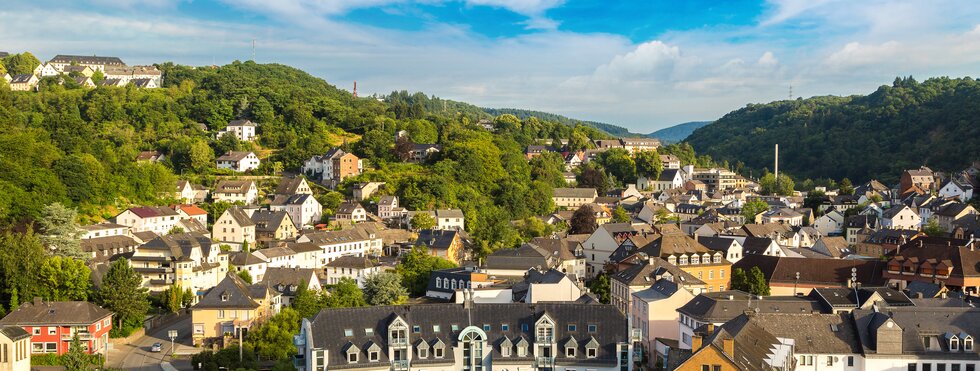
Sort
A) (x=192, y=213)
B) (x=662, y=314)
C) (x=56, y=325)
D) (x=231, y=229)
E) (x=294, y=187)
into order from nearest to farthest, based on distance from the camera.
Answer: (x=662, y=314) < (x=56, y=325) < (x=231, y=229) < (x=192, y=213) < (x=294, y=187)

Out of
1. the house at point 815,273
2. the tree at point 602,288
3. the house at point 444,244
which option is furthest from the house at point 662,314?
the house at point 444,244

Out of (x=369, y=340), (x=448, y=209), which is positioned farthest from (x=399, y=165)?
(x=369, y=340)

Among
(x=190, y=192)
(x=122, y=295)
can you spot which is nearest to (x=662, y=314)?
(x=122, y=295)

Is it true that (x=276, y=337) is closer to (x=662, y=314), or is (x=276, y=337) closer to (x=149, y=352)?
(x=149, y=352)

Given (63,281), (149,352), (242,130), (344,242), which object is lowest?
(149,352)

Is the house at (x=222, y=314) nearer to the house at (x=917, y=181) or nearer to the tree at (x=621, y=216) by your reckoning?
the tree at (x=621, y=216)
